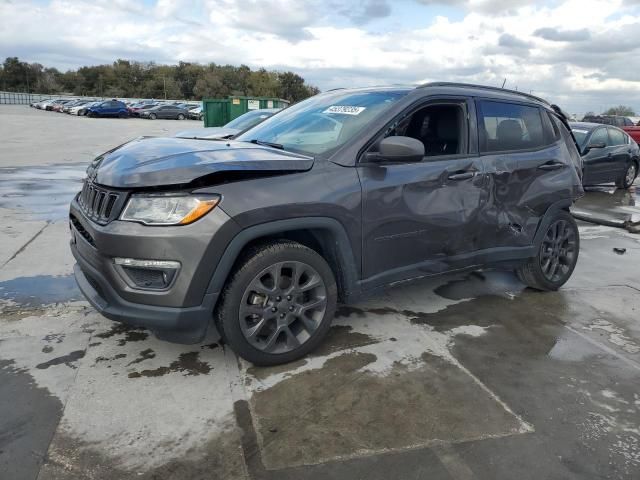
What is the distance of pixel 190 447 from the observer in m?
2.47

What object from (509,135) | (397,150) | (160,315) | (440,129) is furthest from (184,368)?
(509,135)

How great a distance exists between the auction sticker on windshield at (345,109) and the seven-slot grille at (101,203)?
5.66 feet

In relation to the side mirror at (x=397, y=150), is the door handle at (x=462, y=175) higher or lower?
lower

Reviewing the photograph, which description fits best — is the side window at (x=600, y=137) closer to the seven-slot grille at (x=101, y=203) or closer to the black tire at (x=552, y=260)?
the black tire at (x=552, y=260)

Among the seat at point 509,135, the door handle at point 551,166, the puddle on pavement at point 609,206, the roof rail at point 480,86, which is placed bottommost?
the puddle on pavement at point 609,206

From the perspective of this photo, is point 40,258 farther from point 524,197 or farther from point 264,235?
point 524,197

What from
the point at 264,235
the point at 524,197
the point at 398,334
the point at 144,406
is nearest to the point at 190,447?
the point at 144,406

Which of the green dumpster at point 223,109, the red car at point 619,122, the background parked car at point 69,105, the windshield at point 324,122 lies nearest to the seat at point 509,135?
the windshield at point 324,122

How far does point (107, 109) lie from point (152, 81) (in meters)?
50.6

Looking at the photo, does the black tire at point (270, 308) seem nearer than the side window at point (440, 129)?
Yes

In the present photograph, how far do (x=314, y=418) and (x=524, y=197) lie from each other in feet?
8.98

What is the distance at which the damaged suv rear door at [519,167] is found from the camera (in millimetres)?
4094

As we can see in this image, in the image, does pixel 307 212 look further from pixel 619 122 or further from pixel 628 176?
pixel 619 122

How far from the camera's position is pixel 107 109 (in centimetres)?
4412
